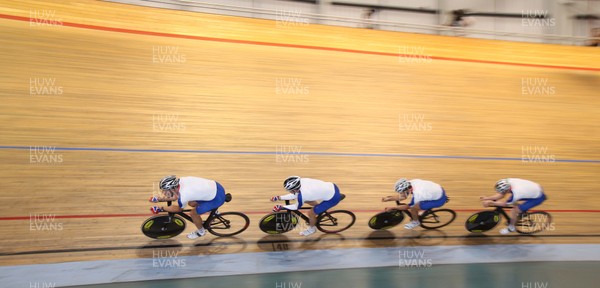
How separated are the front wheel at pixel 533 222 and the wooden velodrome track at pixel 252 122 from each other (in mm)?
117

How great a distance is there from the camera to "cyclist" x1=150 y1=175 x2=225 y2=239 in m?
3.85

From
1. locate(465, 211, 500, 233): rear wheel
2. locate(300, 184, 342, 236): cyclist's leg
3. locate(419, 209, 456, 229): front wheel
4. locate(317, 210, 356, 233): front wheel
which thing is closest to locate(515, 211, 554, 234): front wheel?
locate(465, 211, 500, 233): rear wheel

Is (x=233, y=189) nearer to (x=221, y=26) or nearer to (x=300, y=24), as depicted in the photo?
(x=221, y=26)

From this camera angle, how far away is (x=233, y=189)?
491 centimetres

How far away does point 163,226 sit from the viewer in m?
4.03

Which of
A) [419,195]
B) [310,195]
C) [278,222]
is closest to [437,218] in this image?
[419,195]

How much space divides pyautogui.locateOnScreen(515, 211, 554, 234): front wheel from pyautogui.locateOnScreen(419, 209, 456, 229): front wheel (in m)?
0.76

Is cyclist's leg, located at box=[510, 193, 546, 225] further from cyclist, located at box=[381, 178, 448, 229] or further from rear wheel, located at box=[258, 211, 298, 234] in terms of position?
rear wheel, located at box=[258, 211, 298, 234]

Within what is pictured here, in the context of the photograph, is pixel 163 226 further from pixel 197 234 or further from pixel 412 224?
pixel 412 224

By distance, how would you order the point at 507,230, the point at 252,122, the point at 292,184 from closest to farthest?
the point at 292,184 → the point at 507,230 → the point at 252,122

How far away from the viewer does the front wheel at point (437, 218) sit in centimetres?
481

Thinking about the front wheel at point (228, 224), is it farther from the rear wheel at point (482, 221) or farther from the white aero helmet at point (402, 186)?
the rear wheel at point (482, 221)

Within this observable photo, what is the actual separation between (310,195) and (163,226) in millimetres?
1413

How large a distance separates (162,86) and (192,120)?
73 centimetres
